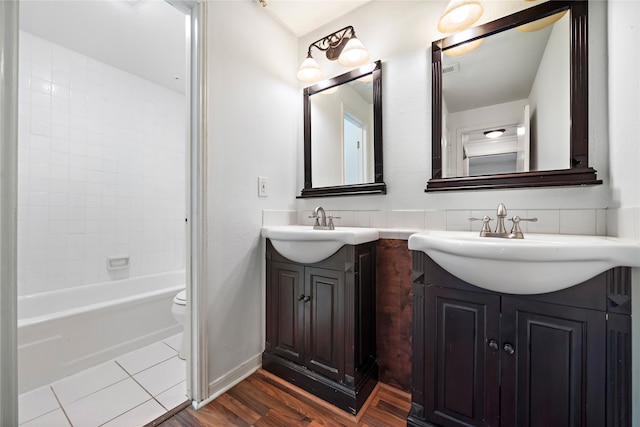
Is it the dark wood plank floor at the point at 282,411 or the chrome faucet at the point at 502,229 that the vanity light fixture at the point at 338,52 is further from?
the dark wood plank floor at the point at 282,411

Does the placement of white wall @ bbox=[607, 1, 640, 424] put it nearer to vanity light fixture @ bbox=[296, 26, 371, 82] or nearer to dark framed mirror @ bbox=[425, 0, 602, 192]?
dark framed mirror @ bbox=[425, 0, 602, 192]

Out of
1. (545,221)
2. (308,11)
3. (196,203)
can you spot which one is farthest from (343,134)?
(545,221)

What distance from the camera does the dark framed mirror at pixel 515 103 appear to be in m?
1.04

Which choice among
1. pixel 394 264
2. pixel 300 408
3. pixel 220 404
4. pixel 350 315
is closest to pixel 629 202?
pixel 394 264

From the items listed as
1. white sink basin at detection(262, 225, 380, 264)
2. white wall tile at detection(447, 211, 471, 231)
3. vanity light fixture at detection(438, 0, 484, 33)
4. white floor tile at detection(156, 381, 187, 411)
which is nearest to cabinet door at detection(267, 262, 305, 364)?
white sink basin at detection(262, 225, 380, 264)

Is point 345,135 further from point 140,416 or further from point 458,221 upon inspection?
point 140,416

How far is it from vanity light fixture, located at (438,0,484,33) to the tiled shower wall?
8.43 ft

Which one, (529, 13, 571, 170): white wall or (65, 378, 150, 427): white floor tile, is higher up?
(529, 13, 571, 170): white wall

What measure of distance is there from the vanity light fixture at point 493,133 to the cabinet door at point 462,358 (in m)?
0.78

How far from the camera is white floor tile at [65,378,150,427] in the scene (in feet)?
3.78

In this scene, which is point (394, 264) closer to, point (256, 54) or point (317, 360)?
point (317, 360)

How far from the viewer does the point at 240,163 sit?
4.75 feet

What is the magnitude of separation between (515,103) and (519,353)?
1056 millimetres

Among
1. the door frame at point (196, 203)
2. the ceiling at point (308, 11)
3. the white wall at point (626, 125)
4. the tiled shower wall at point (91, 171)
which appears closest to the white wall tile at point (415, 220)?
the white wall at point (626, 125)
